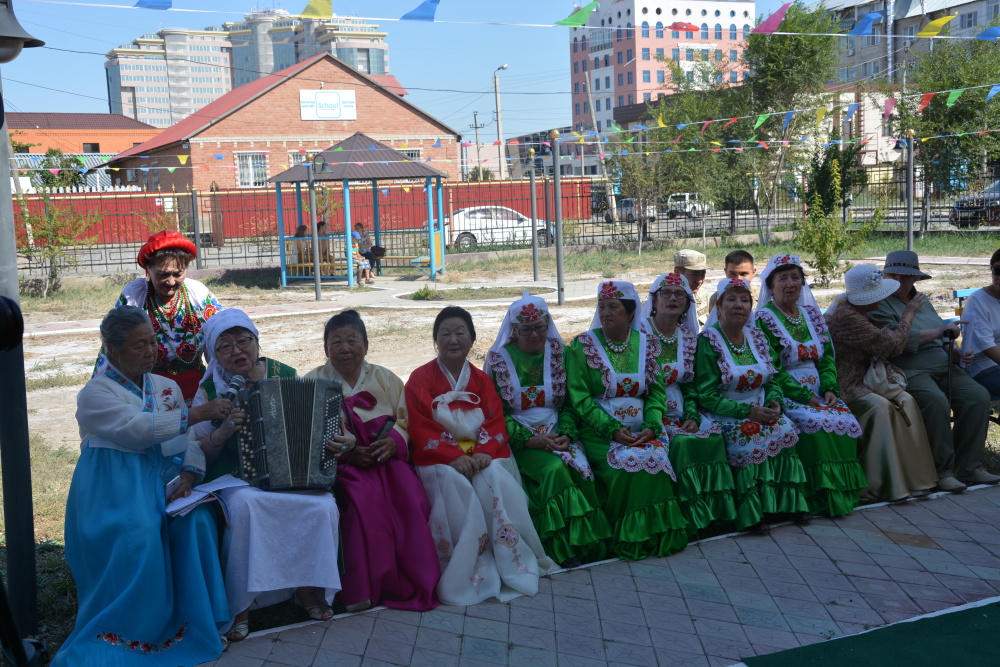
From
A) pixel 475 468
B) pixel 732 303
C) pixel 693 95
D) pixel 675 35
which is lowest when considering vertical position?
pixel 475 468

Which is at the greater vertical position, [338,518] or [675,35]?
[675,35]

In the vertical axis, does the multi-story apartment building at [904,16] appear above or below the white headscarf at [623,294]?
above

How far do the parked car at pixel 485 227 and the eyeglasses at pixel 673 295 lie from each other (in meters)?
22.6

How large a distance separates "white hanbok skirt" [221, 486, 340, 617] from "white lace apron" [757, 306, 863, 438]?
2.74m

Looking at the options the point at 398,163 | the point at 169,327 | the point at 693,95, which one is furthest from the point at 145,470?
the point at 693,95

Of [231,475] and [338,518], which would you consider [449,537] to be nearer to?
[338,518]

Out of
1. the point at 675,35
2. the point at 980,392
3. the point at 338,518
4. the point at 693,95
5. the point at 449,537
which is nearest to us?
the point at 338,518

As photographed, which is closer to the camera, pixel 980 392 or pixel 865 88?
pixel 980 392

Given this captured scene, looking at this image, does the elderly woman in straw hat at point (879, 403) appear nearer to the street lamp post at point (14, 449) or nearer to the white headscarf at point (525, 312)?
the white headscarf at point (525, 312)

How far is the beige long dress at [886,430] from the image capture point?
16.6 feet

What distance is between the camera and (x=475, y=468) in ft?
13.8

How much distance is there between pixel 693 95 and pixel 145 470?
28840 millimetres

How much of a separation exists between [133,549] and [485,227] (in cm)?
2509

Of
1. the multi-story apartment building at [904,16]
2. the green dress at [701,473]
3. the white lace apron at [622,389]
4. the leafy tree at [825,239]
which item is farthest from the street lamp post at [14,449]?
the multi-story apartment building at [904,16]
